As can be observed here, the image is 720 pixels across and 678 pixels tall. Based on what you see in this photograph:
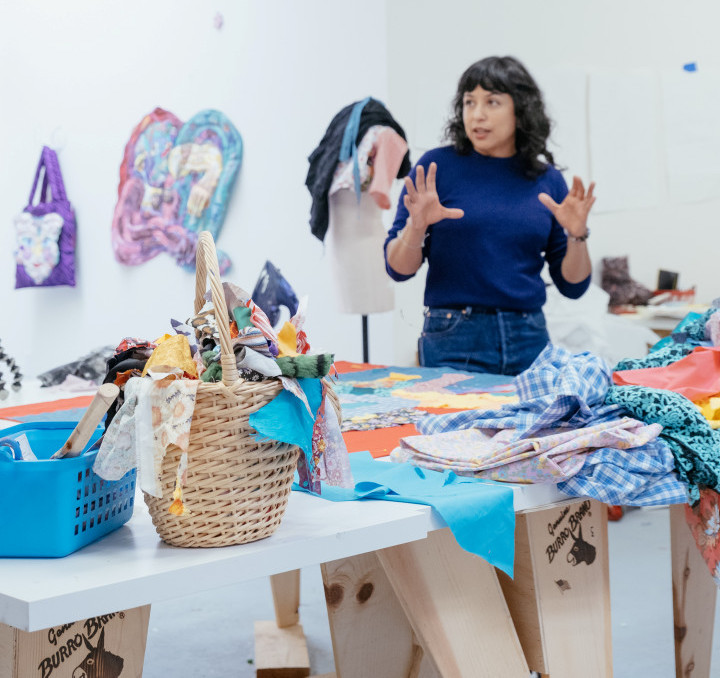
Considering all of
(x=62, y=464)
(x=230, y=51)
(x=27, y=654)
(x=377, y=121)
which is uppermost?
(x=230, y=51)

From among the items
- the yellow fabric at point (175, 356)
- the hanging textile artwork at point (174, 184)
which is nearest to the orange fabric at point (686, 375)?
the yellow fabric at point (175, 356)

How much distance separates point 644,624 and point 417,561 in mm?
1488

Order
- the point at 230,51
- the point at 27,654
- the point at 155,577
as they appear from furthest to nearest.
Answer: the point at 230,51 → the point at 27,654 → the point at 155,577

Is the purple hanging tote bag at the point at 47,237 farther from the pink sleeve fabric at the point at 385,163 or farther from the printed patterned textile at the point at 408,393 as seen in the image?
the printed patterned textile at the point at 408,393

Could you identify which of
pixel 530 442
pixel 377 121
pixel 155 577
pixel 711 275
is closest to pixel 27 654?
pixel 155 577

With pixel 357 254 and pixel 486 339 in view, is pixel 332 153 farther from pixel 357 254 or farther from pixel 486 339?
pixel 486 339

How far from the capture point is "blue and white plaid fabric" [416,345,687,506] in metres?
1.25

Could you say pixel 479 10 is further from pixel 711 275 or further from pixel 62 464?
pixel 62 464

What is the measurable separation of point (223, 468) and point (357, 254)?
2.19 meters

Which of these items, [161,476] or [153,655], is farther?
[153,655]

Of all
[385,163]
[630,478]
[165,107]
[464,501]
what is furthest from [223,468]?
[165,107]

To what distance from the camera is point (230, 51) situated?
13.4 feet

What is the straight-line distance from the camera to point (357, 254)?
10.2ft

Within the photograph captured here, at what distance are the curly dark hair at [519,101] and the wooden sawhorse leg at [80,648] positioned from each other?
5.11 feet
